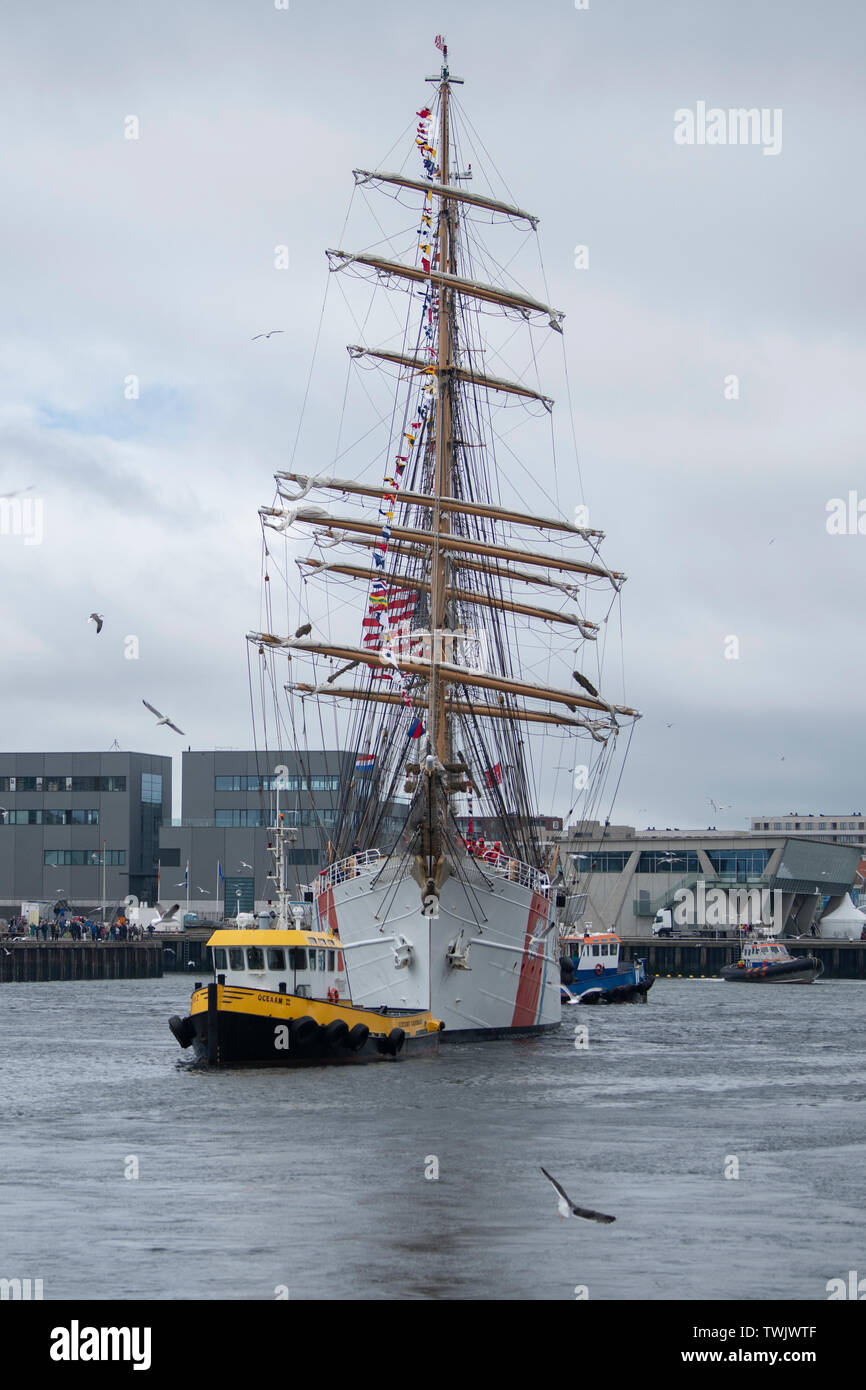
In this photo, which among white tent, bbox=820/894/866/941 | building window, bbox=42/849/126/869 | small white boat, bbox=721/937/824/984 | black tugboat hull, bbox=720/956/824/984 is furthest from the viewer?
white tent, bbox=820/894/866/941

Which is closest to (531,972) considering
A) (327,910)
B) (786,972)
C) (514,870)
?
(514,870)

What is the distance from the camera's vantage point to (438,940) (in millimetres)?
59625

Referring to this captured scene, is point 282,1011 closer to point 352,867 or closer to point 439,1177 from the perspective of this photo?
point 352,867

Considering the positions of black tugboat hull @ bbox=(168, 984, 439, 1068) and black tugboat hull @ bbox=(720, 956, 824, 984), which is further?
black tugboat hull @ bbox=(720, 956, 824, 984)

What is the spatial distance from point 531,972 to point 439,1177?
35.4m

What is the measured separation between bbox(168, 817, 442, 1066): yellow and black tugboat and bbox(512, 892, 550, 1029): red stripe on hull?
37.2ft

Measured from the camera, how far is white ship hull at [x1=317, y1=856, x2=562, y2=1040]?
59.4 m

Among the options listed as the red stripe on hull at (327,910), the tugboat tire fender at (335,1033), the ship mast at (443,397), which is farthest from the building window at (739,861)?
the tugboat tire fender at (335,1033)

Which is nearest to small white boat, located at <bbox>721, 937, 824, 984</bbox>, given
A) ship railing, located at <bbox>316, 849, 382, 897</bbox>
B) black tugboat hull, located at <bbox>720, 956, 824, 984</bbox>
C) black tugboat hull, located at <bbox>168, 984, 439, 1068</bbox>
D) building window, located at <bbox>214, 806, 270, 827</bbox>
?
black tugboat hull, located at <bbox>720, 956, 824, 984</bbox>

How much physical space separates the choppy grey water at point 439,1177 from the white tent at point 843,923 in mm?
132321

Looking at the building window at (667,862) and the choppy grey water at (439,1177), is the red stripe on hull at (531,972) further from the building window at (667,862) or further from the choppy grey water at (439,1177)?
the building window at (667,862)

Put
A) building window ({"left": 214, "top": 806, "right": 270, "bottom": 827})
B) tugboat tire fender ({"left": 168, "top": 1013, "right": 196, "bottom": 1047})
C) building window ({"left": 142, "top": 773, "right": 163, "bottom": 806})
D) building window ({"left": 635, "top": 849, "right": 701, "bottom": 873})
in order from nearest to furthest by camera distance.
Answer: tugboat tire fender ({"left": 168, "top": 1013, "right": 196, "bottom": 1047}), building window ({"left": 214, "top": 806, "right": 270, "bottom": 827}), building window ({"left": 142, "top": 773, "right": 163, "bottom": 806}), building window ({"left": 635, "top": 849, "right": 701, "bottom": 873})

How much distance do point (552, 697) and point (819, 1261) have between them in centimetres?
4999

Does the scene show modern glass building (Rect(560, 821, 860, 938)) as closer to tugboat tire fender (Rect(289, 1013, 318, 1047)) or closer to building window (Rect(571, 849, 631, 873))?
building window (Rect(571, 849, 631, 873))
